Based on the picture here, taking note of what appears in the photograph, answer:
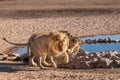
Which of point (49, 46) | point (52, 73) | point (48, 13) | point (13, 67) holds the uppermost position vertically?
point (49, 46)


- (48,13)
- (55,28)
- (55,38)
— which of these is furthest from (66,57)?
(48,13)

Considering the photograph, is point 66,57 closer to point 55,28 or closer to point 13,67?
point 13,67

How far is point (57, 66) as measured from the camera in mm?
12828

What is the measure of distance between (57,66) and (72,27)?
11.2 metres

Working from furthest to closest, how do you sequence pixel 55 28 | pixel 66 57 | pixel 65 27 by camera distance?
pixel 65 27
pixel 55 28
pixel 66 57

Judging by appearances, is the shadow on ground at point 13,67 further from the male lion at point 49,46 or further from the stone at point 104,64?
the stone at point 104,64

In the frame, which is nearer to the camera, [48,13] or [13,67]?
[13,67]

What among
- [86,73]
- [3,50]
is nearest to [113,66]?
[86,73]

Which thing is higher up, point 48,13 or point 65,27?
point 65,27

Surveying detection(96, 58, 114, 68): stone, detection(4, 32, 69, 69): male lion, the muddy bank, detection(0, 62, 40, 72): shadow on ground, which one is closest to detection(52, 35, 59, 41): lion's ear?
detection(4, 32, 69, 69): male lion

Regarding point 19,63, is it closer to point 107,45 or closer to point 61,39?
point 61,39

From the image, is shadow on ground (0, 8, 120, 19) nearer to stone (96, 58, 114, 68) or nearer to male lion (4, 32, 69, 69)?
stone (96, 58, 114, 68)

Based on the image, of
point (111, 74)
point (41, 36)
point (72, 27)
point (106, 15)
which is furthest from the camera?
point (106, 15)

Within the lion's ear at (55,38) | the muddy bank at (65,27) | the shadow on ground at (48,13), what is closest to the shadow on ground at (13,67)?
the lion's ear at (55,38)
